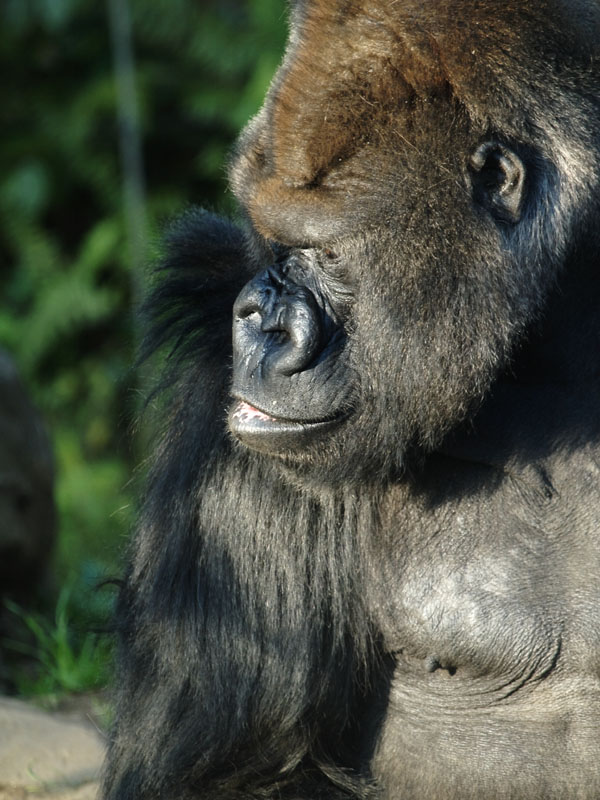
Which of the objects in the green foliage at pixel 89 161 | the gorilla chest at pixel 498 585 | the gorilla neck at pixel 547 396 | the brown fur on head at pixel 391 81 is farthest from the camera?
the green foliage at pixel 89 161

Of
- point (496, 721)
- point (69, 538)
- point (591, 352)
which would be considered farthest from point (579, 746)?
point (69, 538)

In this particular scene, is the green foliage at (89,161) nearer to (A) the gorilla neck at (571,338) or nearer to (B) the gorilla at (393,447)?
(B) the gorilla at (393,447)

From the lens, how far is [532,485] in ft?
9.46

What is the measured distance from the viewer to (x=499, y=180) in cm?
270

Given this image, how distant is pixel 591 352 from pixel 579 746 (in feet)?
3.26

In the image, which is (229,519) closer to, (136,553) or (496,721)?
(136,553)

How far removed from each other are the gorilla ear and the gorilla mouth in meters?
0.63

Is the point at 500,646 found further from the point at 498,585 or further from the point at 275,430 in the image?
the point at 275,430

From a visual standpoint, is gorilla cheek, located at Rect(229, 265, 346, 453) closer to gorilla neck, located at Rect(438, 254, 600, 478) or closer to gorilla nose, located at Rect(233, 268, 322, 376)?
gorilla nose, located at Rect(233, 268, 322, 376)

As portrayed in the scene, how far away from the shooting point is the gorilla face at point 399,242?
8.71 feet

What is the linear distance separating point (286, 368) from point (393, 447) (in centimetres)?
33

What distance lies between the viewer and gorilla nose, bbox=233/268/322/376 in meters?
2.69

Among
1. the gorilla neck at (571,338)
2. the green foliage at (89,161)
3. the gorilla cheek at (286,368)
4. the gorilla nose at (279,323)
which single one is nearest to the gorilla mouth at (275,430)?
the gorilla cheek at (286,368)

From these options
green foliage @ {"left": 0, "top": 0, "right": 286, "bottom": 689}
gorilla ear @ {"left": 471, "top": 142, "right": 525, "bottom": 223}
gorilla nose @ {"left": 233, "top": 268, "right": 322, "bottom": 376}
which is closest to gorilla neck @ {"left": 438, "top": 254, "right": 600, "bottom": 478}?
gorilla ear @ {"left": 471, "top": 142, "right": 525, "bottom": 223}
